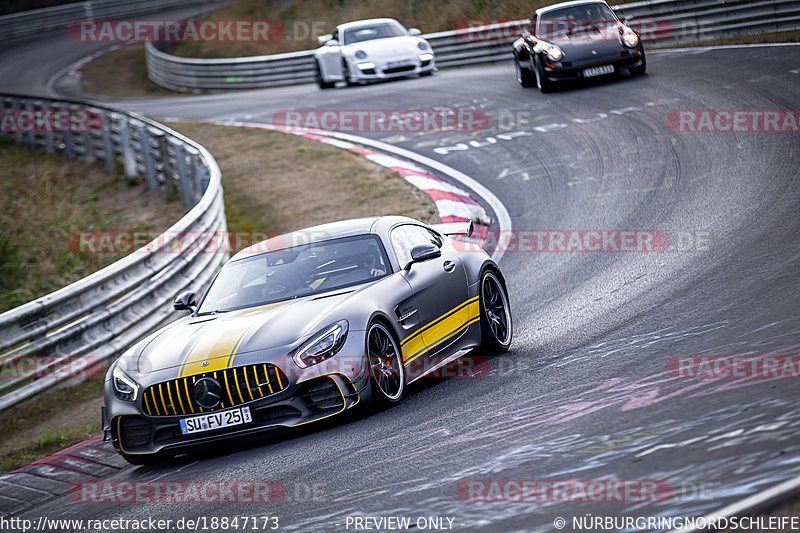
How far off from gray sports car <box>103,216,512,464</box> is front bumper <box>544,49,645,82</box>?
11147 millimetres

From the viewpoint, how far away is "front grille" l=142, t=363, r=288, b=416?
6441 mm

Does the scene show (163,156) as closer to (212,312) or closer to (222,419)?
(212,312)

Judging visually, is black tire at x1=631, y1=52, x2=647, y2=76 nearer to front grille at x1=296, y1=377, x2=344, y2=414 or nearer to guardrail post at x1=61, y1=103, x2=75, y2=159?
guardrail post at x1=61, y1=103, x2=75, y2=159

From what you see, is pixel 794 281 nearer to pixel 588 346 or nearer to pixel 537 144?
pixel 588 346

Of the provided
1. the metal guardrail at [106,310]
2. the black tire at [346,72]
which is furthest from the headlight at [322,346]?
the black tire at [346,72]

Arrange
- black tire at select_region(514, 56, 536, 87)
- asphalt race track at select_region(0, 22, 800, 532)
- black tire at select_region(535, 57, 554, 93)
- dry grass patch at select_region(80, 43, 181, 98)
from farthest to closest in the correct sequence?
dry grass patch at select_region(80, 43, 181, 98) < black tire at select_region(514, 56, 536, 87) < black tire at select_region(535, 57, 554, 93) < asphalt race track at select_region(0, 22, 800, 532)

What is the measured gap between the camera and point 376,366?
6820 millimetres

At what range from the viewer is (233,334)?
22.3ft

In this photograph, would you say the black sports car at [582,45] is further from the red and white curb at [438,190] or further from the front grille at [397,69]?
the front grille at [397,69]

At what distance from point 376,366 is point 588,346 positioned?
66.1 inches

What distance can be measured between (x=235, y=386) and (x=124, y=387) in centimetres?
82

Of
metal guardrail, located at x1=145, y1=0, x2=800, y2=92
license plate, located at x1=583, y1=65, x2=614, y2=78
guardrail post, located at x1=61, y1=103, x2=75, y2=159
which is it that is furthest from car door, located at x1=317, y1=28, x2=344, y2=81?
license plate, located at x1=583, y1=65, x2=614, y2=78

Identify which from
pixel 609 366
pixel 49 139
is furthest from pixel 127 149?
pixel 609 366

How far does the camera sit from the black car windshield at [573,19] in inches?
751
